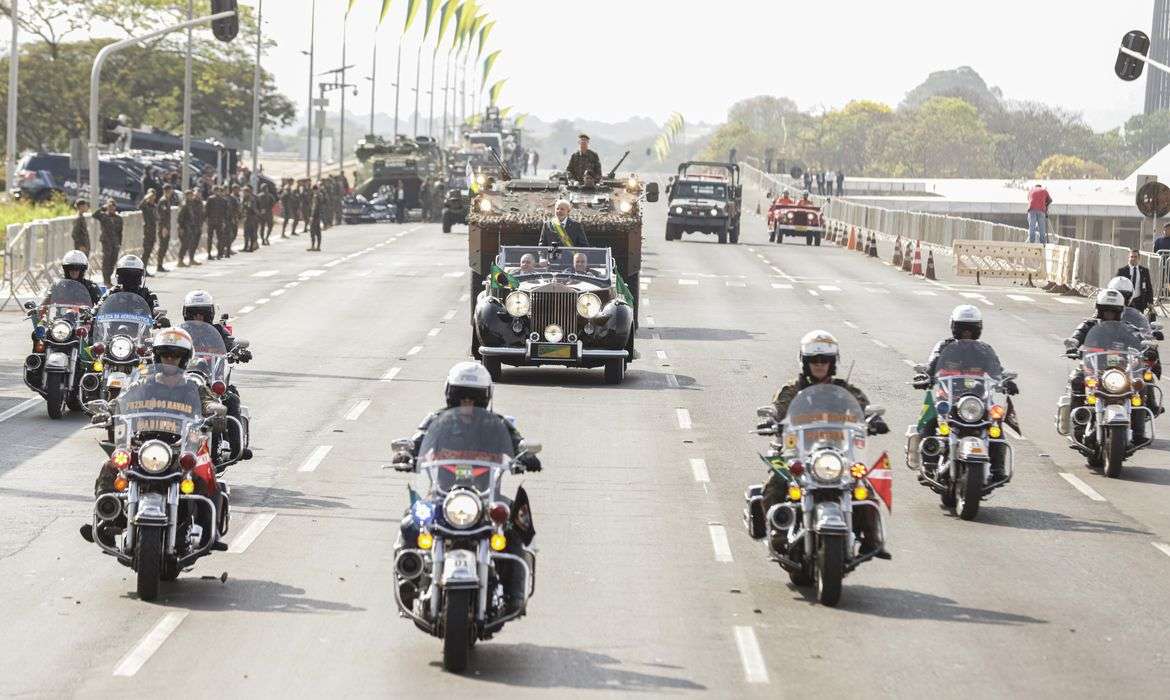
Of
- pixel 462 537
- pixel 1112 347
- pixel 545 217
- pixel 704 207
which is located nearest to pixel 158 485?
pixel 462 537

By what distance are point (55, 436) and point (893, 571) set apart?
392 inches

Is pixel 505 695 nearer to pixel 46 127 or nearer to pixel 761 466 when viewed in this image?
pixel 761 466

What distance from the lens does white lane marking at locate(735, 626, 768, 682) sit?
11375 millimetres

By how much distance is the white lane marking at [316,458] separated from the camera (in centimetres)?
1944

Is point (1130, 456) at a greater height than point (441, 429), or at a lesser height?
lesser

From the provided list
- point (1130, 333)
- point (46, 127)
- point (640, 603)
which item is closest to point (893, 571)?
point (640, 603)

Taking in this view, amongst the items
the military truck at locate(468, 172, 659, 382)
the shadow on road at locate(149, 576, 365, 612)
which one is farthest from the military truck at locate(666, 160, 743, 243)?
the shadow on road at locate(149, 576, 365, 612)

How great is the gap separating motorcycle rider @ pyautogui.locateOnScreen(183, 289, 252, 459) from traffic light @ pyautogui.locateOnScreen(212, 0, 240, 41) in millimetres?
22333

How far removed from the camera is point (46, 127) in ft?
333

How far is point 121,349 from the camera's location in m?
20.5

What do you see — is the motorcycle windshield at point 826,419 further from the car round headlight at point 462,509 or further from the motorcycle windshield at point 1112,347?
the motorcycle windshield at point 1112,347

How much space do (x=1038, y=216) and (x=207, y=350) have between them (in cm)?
4179

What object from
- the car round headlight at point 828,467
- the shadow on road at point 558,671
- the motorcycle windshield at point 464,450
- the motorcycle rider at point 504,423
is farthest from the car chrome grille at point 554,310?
the motorcycle windshield at point 464,450

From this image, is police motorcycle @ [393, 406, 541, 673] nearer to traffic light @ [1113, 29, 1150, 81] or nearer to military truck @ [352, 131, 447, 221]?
traffic light @ [1113, 29, 1150, 81]
